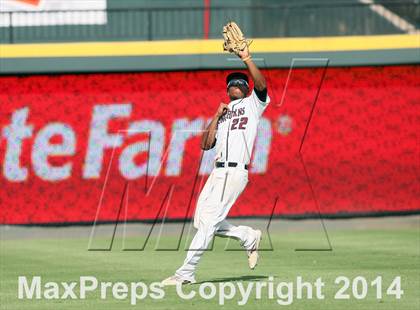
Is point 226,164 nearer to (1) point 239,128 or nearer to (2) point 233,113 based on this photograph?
(1) point 239,128

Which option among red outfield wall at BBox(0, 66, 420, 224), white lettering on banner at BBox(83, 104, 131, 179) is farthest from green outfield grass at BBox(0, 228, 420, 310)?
white lettering on banner at BBox(83, 104, 131, 179)

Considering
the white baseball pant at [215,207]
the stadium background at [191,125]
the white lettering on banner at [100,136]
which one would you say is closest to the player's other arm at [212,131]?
the white baseball pant at [215,207]

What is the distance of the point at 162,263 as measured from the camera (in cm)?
1661

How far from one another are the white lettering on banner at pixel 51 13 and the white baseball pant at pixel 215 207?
12.7 meters

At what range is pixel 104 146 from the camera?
82.2 feet

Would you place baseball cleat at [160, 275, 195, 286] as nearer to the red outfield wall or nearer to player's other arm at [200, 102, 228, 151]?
player's other arm at [200, 102, 228, 151]

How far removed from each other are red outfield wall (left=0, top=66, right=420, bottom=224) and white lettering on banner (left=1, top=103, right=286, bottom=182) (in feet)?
0.07

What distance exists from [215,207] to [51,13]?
13.5 metres

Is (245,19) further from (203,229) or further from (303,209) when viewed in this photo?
(203,229)

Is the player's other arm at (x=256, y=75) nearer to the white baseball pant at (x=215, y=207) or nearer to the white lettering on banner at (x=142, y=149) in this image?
the white baseball pant at (x=215, y=207)

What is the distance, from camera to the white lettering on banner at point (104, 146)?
81.6 ft

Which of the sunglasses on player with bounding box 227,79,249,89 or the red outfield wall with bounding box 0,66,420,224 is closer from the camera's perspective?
the sunglasses on player with bounding box 227,79,249,89

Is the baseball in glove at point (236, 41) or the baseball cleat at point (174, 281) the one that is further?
the baseball cleat at point (174, 281)

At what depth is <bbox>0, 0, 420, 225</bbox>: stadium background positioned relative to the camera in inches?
969
